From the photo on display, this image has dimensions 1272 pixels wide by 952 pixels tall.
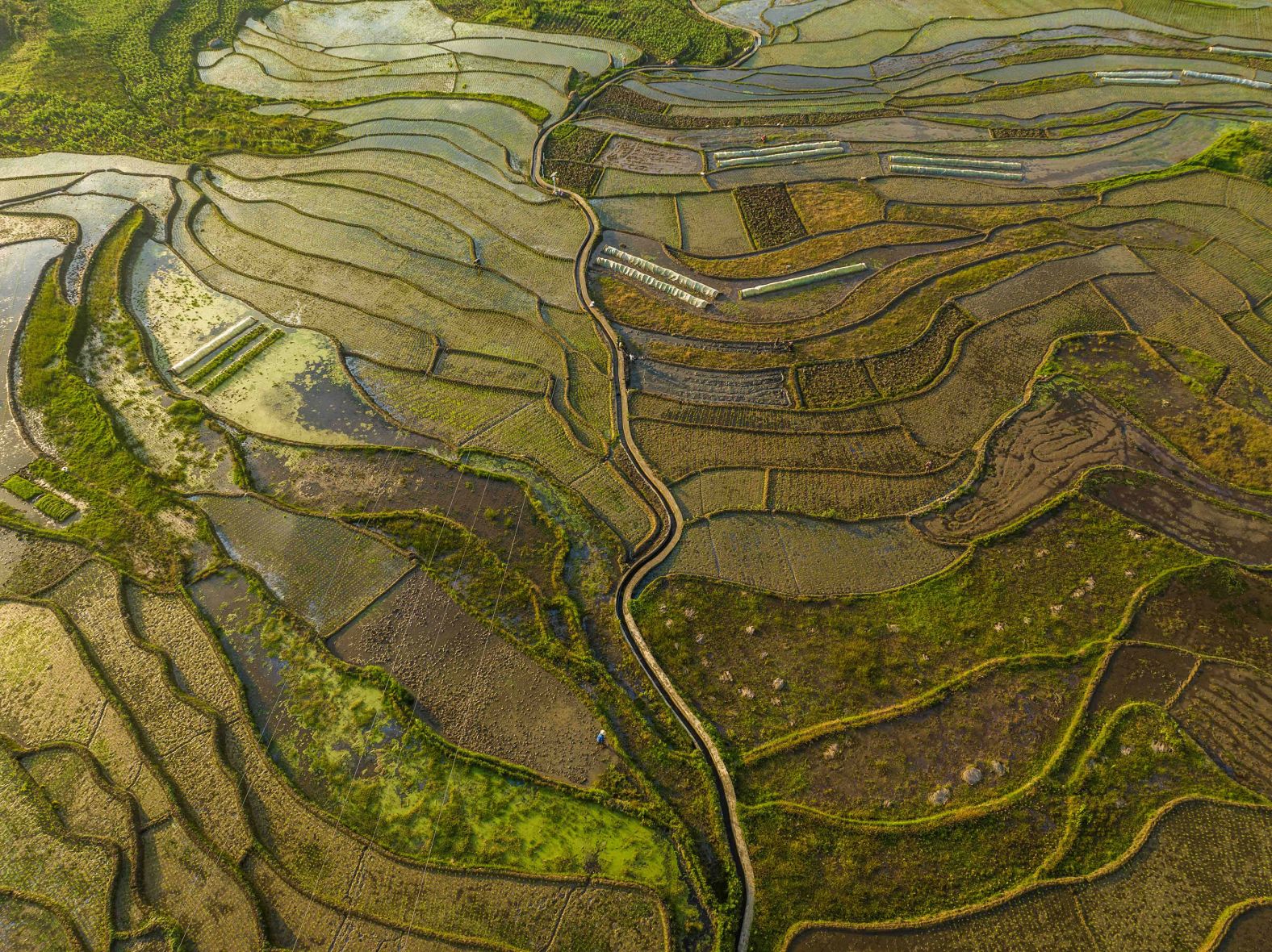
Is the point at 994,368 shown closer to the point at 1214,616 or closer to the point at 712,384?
the point at 1214,616

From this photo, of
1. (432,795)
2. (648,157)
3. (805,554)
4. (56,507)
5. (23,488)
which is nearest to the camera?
(432,795)

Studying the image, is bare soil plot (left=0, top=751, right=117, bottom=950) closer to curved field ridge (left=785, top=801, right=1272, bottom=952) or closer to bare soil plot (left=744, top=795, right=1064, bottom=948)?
bare soil plot (left=744, top=795, right=1064, bottom=948)

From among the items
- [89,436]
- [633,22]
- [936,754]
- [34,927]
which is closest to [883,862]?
[936,754]

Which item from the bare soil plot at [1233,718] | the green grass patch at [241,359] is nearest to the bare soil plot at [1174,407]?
the bare soil plot at [1233,718]

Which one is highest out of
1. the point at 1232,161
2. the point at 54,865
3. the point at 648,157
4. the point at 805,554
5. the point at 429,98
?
the point at 429,98

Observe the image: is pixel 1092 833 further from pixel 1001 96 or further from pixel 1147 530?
pixel 1001 96

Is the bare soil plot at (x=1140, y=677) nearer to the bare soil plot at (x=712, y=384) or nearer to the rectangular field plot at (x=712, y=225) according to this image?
the bare soil plot at (x=712, y=384)

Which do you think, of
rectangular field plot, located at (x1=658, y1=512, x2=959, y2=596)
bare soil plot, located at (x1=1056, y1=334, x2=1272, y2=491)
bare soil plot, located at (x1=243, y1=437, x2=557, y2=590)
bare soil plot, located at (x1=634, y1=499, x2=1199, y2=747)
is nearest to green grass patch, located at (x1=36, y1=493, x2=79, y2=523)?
bare soil plot, located at (x1=243, y1=437, x2=557, y2=590)
